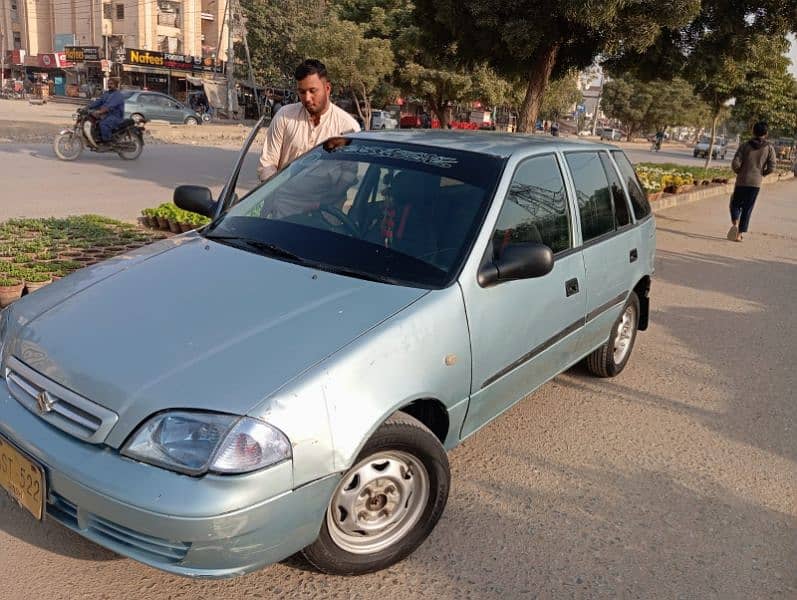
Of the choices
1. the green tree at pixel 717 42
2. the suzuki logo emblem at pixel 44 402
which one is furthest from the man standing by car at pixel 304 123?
the green tree at pixel 717 42

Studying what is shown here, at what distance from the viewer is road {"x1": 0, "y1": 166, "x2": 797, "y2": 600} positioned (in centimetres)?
259

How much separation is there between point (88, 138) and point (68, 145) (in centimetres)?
45

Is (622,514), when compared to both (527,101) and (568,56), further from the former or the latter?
(568,56)

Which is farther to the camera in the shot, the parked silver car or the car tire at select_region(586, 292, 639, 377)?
the parked silver car

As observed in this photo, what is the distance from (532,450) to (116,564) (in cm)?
217

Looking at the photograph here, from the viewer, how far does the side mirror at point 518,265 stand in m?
2.92

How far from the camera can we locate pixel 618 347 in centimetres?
478

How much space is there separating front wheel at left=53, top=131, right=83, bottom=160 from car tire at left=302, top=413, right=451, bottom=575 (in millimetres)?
13651

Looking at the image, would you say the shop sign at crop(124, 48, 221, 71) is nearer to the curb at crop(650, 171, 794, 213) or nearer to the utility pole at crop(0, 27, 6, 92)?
the utility pole at crop(0, 27, 6, 92)

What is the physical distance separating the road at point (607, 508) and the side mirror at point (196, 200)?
1922 mm

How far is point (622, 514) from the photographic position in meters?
3.22

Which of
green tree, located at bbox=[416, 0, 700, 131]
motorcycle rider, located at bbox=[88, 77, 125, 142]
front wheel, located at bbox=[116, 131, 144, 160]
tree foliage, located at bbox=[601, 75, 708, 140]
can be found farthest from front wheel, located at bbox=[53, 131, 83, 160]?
tree foliage, located at bbox=[601, 75, 708, 140]

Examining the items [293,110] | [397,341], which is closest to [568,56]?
[293,110]

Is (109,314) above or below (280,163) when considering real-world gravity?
below
